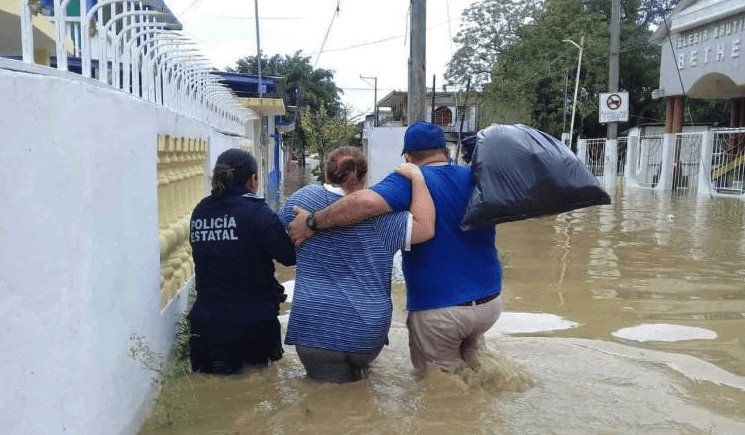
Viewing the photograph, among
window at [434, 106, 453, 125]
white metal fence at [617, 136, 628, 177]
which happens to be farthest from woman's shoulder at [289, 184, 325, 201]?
window at [434, 106, 453, 125]

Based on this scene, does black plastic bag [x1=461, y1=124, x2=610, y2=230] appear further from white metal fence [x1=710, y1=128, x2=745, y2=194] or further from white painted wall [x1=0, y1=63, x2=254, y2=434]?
white metal fence [x1=710, y1=128, x2=745, y2=194]

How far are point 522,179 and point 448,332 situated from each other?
86cm

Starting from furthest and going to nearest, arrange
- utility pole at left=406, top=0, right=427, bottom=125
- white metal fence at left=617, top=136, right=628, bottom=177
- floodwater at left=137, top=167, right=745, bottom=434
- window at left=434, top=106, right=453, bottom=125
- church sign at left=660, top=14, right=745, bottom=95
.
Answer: window at left=434, top=106, right=453, bottom=125, white metal fence at left=617, top=136, right=628, bottom=177, church sign at left=660, top=14, right=745, bottom=95, utility pole at left=406, top=0, right=427, bottom=125, floodwater at left=137, top=167, right=745, bottom=434

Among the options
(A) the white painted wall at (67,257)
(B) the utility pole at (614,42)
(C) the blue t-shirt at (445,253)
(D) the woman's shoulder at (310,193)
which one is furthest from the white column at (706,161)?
(A) the white painted wall at (67,257)

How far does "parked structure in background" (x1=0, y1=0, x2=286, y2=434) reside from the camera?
6.81 ft

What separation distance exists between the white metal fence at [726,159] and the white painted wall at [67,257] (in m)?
19.4

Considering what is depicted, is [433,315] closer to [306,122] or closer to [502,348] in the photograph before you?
[502,348]

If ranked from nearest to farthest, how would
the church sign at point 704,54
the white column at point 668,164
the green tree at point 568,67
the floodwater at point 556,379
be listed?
the floodwater at point 556,379 → the church sign at point 704,54 → the white column at point 668,164 → the green tree at point 568,67

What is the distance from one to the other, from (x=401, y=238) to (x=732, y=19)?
62.2 feet

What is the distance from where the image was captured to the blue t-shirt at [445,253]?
353 cm

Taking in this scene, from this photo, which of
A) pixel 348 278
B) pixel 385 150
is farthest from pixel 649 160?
pixel 348 278

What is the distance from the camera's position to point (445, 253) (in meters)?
3.54

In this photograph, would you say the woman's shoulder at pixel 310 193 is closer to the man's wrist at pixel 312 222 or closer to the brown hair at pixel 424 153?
the man's wrist at pixel 312 222

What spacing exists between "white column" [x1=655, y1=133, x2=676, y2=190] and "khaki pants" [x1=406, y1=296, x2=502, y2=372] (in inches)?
809
